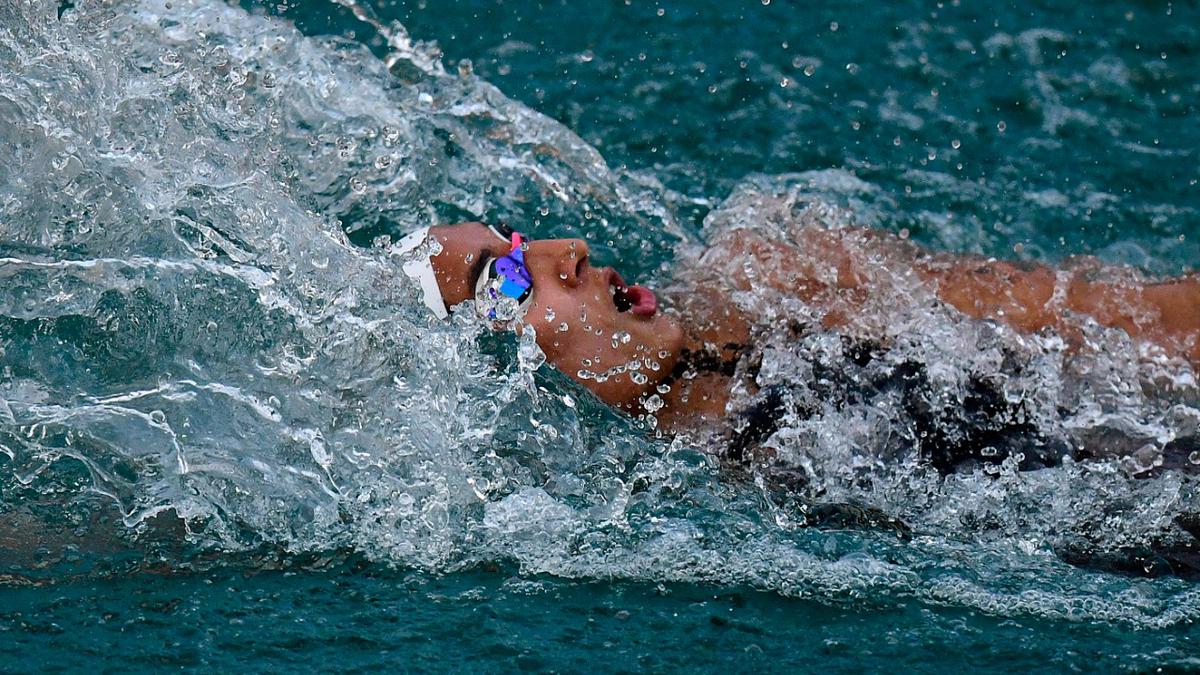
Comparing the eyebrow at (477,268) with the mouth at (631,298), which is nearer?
the eyebrow at (477,268)

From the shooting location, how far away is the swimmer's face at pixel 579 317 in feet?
12.6

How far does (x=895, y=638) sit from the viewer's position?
9.64ft

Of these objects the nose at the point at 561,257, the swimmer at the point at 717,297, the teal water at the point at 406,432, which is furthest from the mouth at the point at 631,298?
the teal water at the point at 406,432

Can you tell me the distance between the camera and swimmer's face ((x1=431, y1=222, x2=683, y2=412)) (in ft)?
12.6

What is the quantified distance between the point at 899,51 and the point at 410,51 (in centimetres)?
227

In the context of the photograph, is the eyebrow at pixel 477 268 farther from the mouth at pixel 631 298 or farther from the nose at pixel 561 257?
the mouth at pixel 631 298

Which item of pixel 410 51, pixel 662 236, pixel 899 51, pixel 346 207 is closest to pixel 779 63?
pixel 899 51

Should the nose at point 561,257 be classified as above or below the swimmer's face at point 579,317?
above

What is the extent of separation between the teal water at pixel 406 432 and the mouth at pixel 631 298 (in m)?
0.35

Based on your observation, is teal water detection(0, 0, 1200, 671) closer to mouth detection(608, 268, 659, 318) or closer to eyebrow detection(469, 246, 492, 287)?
eyebrow detection(469, 246, 492, 287)

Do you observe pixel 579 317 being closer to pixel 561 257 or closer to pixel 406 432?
pixel 561 257

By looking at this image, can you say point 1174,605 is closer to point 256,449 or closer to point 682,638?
point 682,638

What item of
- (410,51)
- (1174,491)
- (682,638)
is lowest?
(682,638)

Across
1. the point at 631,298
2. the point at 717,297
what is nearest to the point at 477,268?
the point at 631,298
